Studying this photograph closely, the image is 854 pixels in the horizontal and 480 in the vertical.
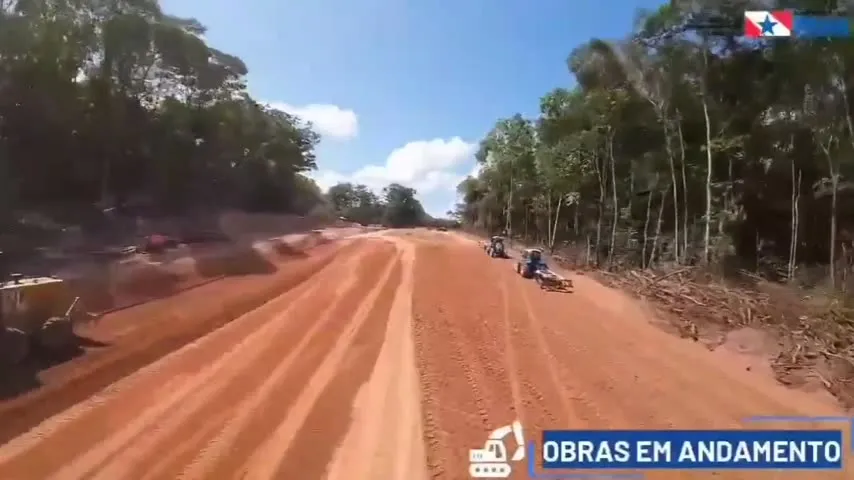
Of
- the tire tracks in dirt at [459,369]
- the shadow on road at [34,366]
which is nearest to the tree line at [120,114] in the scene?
the shadow on road at [34,366]

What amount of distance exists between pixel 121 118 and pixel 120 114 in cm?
22

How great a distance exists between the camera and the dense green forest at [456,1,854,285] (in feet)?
55.9

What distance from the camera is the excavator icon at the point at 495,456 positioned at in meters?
5.64

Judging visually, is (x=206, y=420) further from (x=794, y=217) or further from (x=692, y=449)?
(x=794, y=217)

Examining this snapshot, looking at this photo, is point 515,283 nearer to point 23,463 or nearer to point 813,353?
point 813,353

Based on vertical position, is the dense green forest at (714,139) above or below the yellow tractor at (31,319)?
above

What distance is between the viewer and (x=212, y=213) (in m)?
37.8

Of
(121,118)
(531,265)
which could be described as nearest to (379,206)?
(121,118)

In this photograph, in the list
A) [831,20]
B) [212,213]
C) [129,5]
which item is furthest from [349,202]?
[831,20]

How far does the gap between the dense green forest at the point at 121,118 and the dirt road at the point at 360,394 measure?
16.9 metres

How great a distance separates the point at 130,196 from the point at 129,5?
1012 centimetres

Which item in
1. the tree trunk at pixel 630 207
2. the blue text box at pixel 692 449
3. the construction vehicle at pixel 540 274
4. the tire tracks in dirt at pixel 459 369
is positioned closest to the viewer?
the blue text box at pixel 692 449

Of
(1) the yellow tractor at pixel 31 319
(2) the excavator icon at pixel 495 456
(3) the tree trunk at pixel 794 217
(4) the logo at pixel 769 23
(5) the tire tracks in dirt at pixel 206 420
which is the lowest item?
(2) the excavator icon at pixel 495 456

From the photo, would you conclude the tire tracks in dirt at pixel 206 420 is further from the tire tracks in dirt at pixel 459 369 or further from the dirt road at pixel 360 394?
the tire tracks in dirt at pixel 459 369
